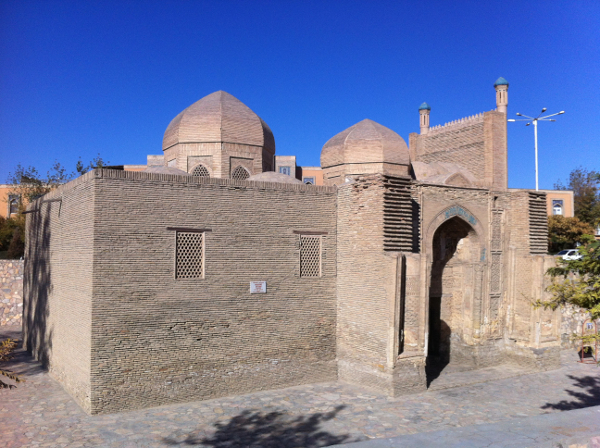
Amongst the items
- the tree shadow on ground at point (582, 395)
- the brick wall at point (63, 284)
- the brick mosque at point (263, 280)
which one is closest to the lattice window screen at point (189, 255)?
the brick mosque at point (263, 280)


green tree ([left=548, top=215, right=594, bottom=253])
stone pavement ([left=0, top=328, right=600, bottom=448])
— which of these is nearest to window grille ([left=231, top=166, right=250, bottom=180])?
stone pavement ([left=0, top=328, right=600, bottom=448])

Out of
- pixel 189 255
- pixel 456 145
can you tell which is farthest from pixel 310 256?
pixel 456 145

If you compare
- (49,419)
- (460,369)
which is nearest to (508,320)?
(460,369)

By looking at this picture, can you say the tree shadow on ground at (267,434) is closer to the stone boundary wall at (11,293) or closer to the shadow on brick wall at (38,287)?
the shadow on brick wall at (38,287)

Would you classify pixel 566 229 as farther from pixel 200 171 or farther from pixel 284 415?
pixel 284 415

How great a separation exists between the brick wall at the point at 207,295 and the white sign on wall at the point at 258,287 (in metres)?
0.10

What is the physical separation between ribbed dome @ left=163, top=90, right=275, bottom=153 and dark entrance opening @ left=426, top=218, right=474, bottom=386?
5.99 metres

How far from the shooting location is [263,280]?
37.0 feet

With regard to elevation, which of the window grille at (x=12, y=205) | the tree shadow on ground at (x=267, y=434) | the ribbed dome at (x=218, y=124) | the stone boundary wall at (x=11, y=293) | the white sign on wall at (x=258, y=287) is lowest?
the tree shadow on ground at (x=267, y=434)

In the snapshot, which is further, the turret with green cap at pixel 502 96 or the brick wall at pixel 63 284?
the turret with green cap at pixel 502 96

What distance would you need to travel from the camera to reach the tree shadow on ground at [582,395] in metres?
10.6

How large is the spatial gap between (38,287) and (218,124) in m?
6.54

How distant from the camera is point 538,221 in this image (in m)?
13.9

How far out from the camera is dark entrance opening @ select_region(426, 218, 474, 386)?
45.0ft
